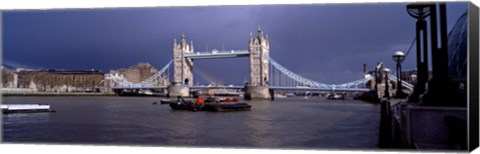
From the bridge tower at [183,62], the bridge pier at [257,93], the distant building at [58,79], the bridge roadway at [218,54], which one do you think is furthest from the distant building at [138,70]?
the bridge pier at [257,93]

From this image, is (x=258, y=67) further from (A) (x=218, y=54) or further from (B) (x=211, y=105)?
(B) (x=211, y=105)

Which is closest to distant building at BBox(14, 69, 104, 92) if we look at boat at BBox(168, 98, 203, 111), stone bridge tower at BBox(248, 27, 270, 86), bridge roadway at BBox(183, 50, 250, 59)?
bridge roadway at BBox(183, 50, 250, 59)

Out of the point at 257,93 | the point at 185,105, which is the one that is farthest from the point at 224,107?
the point at 257,93

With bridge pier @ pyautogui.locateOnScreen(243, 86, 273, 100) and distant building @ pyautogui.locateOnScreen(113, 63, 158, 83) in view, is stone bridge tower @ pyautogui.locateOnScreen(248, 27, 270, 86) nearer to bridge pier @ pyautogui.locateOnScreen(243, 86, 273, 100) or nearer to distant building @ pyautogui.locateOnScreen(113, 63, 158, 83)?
bridge pier @ pyautogui.locateOnScreen(243, 86, 273, 100)

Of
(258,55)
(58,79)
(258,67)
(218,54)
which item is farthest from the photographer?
(258,67)

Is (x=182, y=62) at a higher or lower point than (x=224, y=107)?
higher

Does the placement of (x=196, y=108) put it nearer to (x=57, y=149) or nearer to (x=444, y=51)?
(x=57, y=149)

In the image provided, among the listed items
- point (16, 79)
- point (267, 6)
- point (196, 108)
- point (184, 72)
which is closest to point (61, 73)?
point (16, 79)
